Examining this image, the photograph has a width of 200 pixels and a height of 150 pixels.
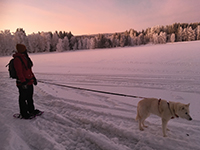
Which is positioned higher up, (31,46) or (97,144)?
(31,46)

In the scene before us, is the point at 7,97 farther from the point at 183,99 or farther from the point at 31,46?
the point at 31,46

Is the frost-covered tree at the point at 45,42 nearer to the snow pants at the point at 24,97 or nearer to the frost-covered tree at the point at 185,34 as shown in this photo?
the snow pants at the point at 24,97

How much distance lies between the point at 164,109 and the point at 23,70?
13.1 feet

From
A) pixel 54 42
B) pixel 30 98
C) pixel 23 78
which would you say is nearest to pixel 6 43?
pixel 54 42

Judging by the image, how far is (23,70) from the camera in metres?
3.65

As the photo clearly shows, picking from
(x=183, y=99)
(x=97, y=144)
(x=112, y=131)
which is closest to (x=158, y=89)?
(x=183, y=99)

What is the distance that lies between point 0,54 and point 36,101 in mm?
66247

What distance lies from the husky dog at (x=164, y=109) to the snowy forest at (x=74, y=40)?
69.7 meters

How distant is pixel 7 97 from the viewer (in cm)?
575

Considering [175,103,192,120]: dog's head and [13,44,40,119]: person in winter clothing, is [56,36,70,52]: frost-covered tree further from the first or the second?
[175,103,192,120]: dog's head

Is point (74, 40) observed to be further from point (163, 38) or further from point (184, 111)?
Answer: point (184, 111)

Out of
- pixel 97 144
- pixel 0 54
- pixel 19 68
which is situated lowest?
pixel 97 144

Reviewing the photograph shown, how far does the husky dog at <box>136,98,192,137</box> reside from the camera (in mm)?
2562

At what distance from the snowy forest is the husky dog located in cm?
6974
